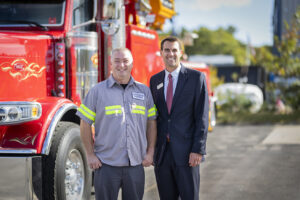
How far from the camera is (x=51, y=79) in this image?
209 inches

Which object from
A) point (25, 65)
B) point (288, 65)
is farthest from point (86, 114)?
point (288, 65)

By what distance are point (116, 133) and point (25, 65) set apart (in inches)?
68.7

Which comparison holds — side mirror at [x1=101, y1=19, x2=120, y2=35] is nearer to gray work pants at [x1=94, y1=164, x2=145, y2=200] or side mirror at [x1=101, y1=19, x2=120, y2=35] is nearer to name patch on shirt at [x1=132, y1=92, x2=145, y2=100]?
name patch on shirt at [x1=132, y1=92, x2=145, y2=100]

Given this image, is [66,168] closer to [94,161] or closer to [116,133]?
[94,161]

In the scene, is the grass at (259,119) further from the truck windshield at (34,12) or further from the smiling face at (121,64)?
the smiling face at (121,64)

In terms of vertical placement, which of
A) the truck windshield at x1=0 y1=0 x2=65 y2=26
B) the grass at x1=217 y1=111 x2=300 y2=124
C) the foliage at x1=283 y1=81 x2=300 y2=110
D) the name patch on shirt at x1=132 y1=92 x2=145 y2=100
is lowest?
the grass at x1=217 y1=111 x2=300 y2=124

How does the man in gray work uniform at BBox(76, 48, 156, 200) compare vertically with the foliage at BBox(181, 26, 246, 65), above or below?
below

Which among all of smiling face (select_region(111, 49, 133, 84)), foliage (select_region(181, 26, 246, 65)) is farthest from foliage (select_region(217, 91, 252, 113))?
foliage (select_region(181, 26, 246, 65))

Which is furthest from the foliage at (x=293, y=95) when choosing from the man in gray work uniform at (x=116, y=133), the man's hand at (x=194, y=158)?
the man in gray work uniform at (x=116, y=133)

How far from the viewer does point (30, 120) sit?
439 cm

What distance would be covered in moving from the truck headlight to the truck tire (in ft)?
1.40

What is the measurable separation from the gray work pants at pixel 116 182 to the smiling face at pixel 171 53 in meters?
0.94

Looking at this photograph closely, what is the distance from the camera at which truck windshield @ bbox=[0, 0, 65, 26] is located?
554cm

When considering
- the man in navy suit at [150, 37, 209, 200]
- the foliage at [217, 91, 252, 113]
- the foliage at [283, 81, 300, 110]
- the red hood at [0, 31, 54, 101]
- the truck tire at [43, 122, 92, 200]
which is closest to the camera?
the man in navy suit at [150, 37, 209, 200]
